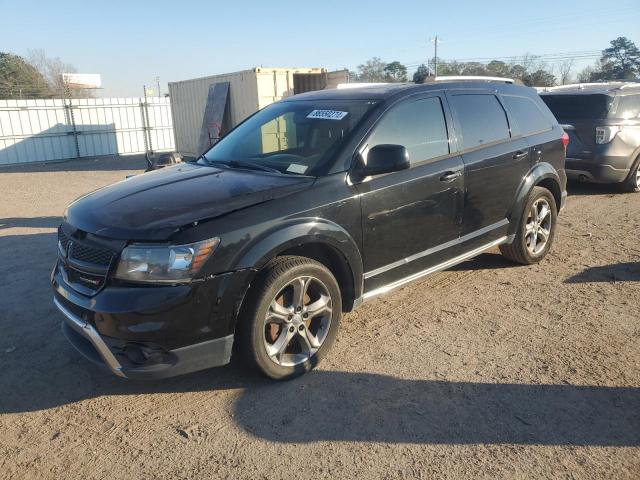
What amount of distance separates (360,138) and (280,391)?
184cm

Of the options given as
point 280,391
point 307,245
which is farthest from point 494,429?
point 307,245

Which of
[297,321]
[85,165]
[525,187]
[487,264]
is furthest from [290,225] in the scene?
[85,165]

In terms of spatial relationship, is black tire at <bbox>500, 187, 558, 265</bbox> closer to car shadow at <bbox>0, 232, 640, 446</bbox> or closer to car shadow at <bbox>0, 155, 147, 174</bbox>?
car shadow at <bbox>0, 232, 640, 446</bbox>

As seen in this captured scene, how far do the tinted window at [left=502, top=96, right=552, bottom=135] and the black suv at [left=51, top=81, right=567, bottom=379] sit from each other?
91 millimetres

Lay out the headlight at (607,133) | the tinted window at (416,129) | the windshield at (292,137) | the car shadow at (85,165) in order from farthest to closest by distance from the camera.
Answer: the car shadow at (85,165)
the headlight at (607,133)
the tinted window at (416,129)
the windshield at (292,137)

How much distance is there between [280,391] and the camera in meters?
3.33

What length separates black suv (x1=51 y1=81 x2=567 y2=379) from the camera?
2.95 metres

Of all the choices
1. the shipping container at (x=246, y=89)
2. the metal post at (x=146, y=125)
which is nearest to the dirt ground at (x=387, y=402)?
the shipping container at (x=246, y=89)

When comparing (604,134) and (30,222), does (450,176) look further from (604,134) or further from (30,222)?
(30,222)

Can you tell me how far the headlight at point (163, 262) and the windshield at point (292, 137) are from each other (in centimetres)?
112

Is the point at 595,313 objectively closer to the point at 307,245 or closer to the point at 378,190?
the point at 378,190

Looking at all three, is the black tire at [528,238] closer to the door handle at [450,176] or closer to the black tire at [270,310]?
the door handle at [450,176]

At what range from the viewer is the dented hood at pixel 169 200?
3.02 metres

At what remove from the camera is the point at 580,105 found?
8.94 m
